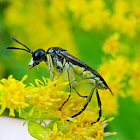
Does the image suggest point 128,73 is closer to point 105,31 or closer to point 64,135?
point 105,31

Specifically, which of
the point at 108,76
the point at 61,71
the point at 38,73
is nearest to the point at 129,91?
the point at 108,76

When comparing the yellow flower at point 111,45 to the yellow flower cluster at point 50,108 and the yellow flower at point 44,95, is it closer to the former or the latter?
the yellow flower cluster at point 50,108

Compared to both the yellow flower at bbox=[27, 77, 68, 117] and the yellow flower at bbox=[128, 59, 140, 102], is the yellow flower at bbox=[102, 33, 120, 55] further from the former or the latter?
the yellow flower at bbox=[27, 77, 68, 117]

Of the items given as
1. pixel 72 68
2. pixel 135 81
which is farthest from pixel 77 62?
pixel 135 81

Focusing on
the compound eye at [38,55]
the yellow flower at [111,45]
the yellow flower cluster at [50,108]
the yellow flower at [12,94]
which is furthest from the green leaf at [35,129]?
the yellow flower at [111,45]

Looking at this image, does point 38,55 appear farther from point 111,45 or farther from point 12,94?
point 111,45

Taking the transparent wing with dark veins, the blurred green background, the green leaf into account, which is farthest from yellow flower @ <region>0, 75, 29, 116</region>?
the blurred green background
